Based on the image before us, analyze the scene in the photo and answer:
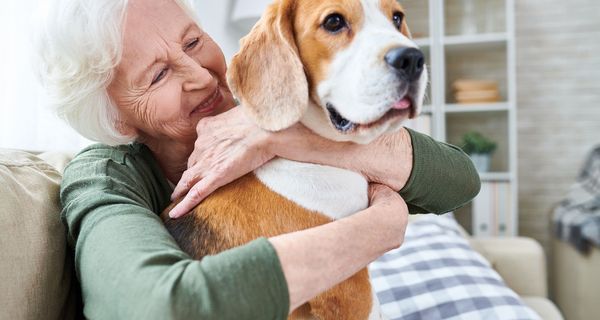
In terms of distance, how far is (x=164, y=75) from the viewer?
3.49ft

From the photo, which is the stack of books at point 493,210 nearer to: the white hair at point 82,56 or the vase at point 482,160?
the vase at point 482,160

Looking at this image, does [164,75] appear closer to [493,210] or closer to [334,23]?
[334,23]

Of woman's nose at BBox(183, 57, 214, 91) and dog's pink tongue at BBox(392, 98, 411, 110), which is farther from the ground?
woman's nose at BBox(183, 57, 214, 91)

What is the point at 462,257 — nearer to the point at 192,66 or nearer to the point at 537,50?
the point at 192,66

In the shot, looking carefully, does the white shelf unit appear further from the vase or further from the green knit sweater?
the green knit sweater

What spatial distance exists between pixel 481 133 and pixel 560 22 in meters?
0.94

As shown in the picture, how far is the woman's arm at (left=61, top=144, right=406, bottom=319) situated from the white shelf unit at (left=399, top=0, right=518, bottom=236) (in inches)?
110

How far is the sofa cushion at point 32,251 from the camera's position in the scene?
0.86 metres

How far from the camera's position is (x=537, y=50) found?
12.2 feet

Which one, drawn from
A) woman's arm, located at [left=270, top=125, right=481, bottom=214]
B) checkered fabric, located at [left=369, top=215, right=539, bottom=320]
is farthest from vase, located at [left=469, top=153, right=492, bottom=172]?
woman's arm, located at [left=270, top=125, right=481, bottom=214]

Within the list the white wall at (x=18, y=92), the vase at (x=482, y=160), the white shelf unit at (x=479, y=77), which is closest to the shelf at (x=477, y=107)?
the white shelf unit at (x=479, y=77)

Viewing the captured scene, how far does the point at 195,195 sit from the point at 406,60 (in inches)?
16.9

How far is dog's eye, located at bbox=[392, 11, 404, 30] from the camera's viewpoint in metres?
0.98

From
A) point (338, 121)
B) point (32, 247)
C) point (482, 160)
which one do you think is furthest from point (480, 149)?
point (32, 247)
